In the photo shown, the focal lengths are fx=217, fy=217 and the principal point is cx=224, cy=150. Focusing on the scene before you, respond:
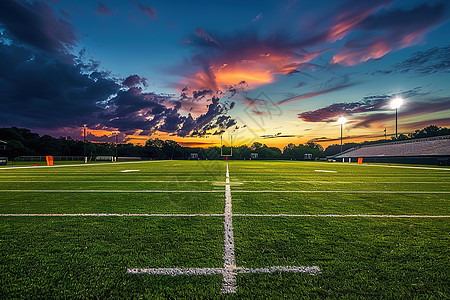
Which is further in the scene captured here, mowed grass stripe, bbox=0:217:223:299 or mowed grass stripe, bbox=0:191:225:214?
mowed grass stripe, bbox=0:191:225:214

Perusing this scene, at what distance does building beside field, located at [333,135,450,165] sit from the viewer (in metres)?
26.3

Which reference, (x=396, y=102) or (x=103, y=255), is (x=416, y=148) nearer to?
(x=396, y=102)

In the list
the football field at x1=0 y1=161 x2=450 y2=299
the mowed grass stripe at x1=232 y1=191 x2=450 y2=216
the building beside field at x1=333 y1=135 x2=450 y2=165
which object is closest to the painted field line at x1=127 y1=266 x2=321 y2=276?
the football field at x1=0 y1=161 x2=450 y2=299

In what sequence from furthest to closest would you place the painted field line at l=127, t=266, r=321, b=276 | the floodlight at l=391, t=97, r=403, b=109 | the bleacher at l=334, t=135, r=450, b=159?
the floodlight at l=391, t=97, r=403, b=109 < the bleacher at l=334, t=135, r=450, b=159 < the painted field line at l=127, t=266, r=321, b=276

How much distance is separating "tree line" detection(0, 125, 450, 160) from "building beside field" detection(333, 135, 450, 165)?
13.9m

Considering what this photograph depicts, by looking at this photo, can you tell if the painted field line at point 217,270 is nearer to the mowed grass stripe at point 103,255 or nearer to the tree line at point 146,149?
the mowed grass stripe at point 103,255

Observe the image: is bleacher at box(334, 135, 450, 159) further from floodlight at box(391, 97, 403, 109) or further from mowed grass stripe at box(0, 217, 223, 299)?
mowed grass stripe at box(0, 217, 223, 299)

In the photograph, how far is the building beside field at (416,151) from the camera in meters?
26.3

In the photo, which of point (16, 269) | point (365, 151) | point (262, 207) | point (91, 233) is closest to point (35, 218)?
point (91, 233)

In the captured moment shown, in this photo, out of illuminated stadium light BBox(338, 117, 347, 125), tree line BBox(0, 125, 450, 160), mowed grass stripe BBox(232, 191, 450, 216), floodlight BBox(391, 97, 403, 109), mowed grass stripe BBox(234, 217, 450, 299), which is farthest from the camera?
tree line BBox(0, 125, 450, 160)

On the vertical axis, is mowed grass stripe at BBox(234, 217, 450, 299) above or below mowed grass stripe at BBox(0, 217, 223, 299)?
above

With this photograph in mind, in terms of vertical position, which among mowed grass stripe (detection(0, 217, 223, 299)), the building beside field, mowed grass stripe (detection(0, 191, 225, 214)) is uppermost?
the building beside field

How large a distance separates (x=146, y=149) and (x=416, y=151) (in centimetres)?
8239

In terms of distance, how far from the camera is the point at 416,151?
34500 mm
